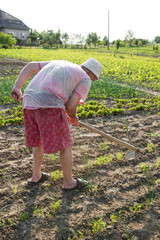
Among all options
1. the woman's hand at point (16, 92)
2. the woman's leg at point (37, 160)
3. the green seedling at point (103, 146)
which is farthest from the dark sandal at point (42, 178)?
the green seedling at point (103, 146)

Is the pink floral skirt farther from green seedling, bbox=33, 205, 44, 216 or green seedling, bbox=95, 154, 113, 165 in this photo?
green seedling, bbox=95, 154, 113, 165

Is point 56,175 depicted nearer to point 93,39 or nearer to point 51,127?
point 51,127

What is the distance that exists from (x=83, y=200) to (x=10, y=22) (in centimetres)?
5201

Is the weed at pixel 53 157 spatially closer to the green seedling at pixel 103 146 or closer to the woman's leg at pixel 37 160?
the woman's leg at pixel 37 160

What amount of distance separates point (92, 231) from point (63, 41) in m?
62.6

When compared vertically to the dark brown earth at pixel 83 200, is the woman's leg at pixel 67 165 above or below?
above

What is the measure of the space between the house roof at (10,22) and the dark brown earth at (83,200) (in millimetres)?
48236

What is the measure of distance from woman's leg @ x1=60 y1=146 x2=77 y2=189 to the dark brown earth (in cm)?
9

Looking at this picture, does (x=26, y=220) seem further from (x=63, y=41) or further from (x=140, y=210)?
(x=63, y=41)

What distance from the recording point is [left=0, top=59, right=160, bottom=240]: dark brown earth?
1882mm

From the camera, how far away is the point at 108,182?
8.27ft

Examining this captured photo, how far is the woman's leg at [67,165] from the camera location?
2.14 m

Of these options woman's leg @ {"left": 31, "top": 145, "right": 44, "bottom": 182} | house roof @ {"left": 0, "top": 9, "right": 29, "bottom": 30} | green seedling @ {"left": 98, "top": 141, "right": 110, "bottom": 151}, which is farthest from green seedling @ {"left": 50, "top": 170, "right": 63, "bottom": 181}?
house roof @ {"left": 0, "top": 9, "right": 29, "bottom": 30}

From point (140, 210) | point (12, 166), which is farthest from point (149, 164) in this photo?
point (12, 166)
